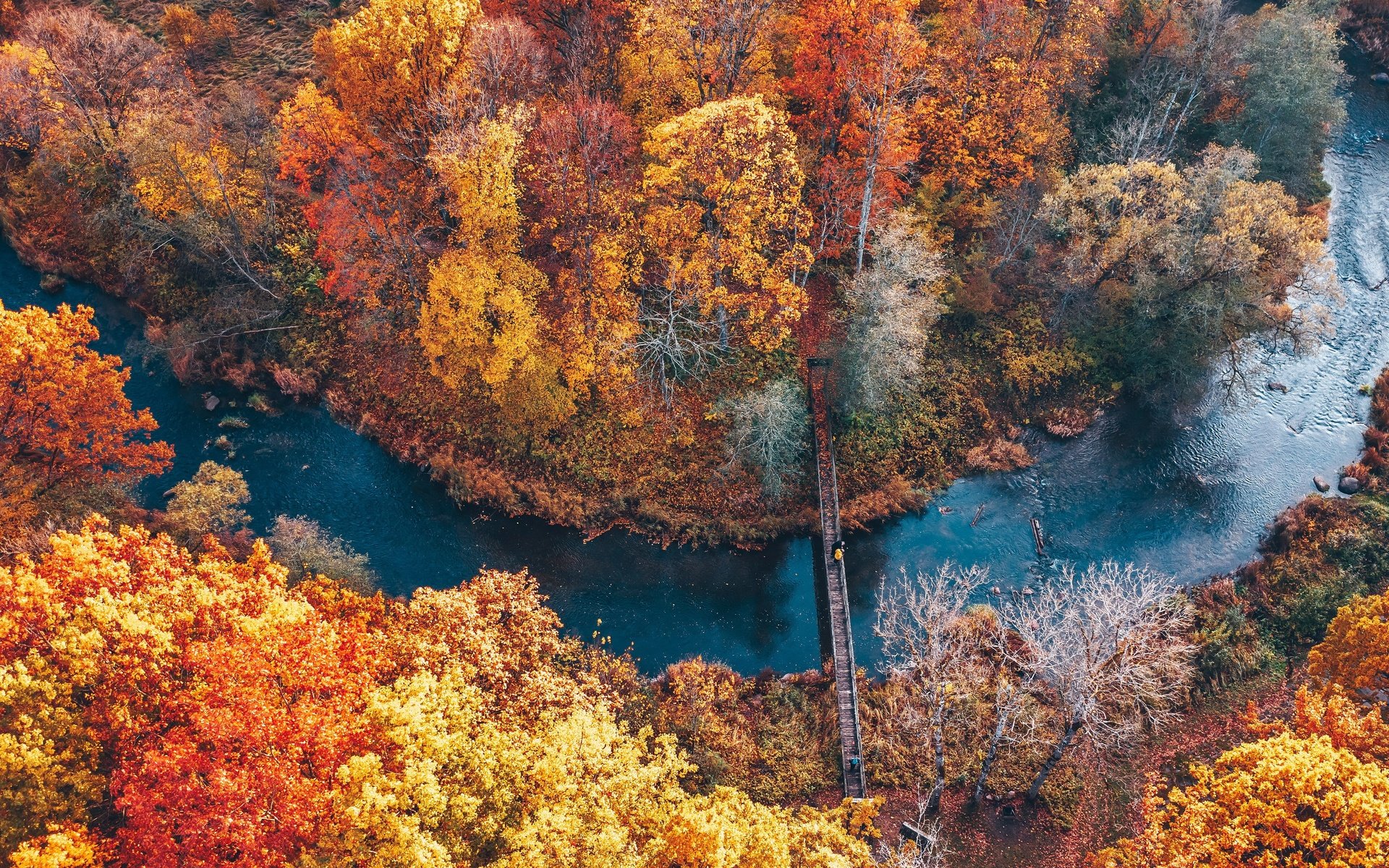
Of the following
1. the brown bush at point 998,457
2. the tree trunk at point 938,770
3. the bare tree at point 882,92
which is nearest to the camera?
the tree trunk at point 938,770

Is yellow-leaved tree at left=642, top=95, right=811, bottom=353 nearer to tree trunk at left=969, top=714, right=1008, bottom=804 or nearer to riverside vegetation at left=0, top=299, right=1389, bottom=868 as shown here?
riverside vegetation at left=0, top=299, right=1389, bottom=868

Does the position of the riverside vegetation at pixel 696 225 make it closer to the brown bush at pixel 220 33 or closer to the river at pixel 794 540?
the river at pixel 794 540

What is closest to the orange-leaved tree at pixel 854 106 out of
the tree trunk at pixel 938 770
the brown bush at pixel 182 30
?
the tree trunk at pixel 938 770

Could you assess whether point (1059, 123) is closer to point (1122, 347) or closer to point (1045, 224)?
point (1045, 224)

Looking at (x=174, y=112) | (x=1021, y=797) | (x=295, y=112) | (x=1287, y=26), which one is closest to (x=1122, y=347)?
(x=1287, y=26)

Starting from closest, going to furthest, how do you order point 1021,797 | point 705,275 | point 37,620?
point 37,620 < point 1021,797 < point 705,275

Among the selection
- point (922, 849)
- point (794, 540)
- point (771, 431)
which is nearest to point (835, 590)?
point (794, 540)

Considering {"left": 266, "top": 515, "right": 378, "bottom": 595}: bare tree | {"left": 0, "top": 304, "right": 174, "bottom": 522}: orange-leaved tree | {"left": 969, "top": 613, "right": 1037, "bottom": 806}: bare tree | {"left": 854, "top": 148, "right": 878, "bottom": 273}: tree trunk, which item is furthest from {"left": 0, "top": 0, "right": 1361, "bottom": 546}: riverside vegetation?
{"left": 0, "top": 304, "right": 174, "bottom": 522}: orange-leaved tree

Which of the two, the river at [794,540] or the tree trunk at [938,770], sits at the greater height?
the river at [794,540]
